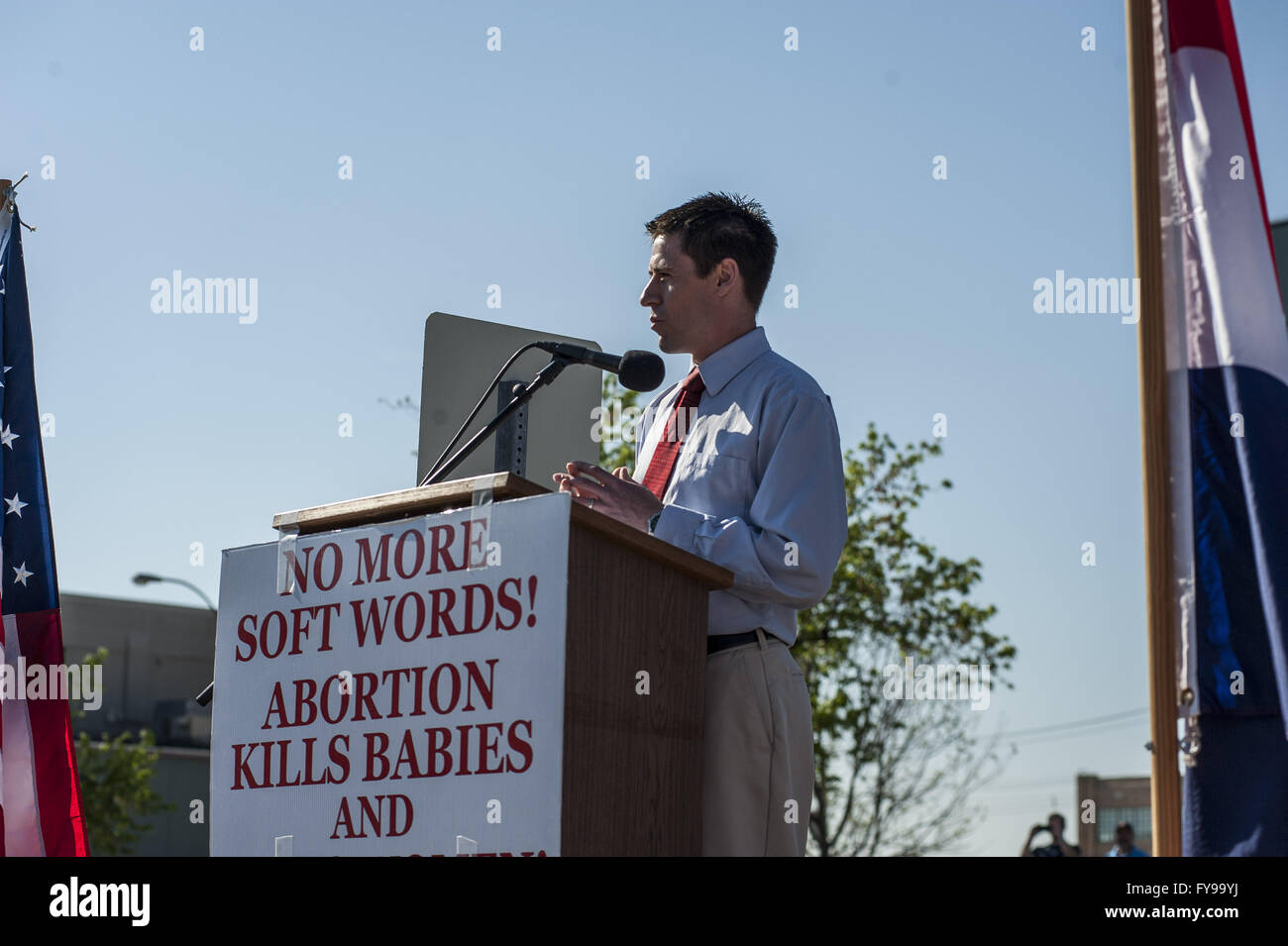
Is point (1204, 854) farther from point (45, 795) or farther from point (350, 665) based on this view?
point (45, 795)

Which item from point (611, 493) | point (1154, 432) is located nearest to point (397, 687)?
point (611, 493)

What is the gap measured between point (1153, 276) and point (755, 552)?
980 mm

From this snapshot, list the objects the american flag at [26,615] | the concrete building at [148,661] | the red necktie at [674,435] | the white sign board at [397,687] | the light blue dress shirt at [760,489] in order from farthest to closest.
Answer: the concrete building at [148,661], the american flag at [26,615], the red necktie at [674,435], the light blue dress shirt at [760,489], the white sign board at [397,687]

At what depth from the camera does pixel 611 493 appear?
346cm

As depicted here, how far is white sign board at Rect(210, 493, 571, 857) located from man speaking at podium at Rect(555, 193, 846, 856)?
44 cm

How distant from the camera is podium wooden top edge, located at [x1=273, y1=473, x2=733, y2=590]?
3.09 metres

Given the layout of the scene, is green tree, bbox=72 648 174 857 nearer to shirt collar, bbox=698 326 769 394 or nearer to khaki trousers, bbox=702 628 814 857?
shirt collar, bbox=698 326 769 394

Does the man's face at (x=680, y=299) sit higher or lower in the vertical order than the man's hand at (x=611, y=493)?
higher

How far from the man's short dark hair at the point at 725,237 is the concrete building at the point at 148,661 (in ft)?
146

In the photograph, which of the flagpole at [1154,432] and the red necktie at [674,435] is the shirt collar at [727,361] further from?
the flagpole at [1154,432]

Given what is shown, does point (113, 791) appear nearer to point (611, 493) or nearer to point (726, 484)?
point (726, 484)

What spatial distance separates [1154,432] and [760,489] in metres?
0.89

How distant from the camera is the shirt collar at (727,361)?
400 cm

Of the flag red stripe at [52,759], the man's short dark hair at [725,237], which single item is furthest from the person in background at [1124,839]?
the man's short dark hair at [725,237]
